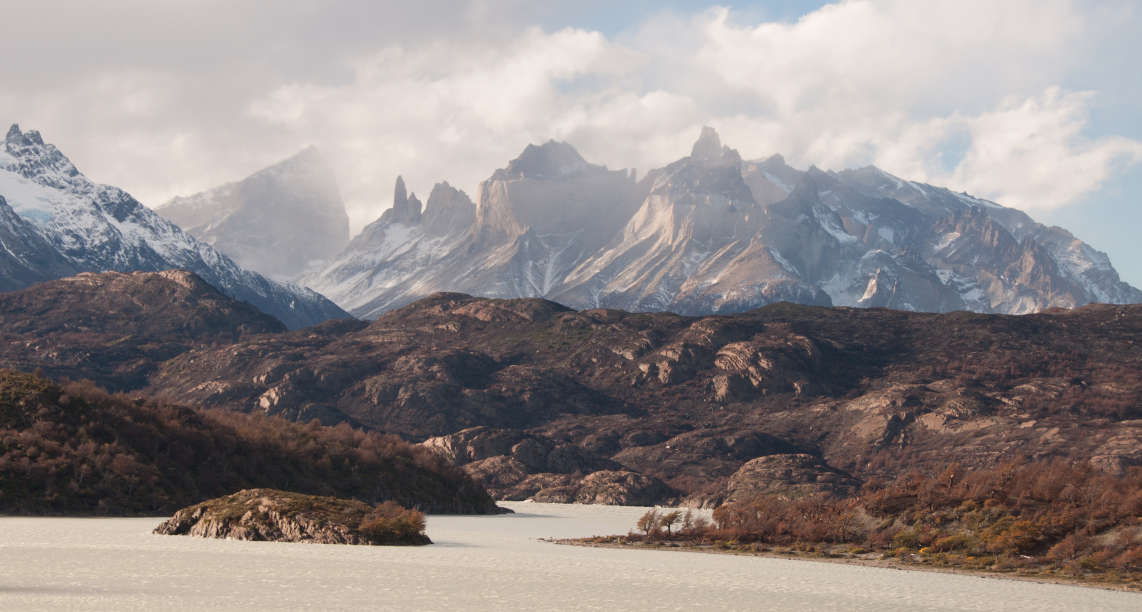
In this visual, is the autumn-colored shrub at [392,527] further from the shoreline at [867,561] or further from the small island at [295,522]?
the shoreline at [867,561]

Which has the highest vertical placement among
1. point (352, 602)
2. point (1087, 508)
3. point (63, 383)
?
point (63, 383)

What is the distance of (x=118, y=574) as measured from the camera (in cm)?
4359

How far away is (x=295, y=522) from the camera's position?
216ft

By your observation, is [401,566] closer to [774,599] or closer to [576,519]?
[774,599]

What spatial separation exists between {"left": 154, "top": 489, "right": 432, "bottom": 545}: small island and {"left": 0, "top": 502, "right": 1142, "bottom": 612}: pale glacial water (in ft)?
8.18

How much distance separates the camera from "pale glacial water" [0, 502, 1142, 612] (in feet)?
125

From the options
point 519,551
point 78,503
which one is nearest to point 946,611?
point 519,551

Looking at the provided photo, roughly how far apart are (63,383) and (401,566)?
63473 millimetres

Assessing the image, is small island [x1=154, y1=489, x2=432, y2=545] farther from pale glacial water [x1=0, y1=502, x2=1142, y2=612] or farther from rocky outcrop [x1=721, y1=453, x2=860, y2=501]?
rocky outcrop [x1=721, y1=453, x2=860, y2=501]

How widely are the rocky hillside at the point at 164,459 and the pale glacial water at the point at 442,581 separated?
18.5 m

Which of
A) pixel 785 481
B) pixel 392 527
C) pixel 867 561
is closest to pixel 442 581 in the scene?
pixel 392 527

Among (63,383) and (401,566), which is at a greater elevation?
(63,383)

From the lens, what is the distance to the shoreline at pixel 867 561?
5291cm

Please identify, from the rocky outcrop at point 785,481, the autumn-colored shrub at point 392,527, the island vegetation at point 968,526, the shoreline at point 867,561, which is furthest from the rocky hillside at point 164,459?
the rocky outcrop at point 785,481
